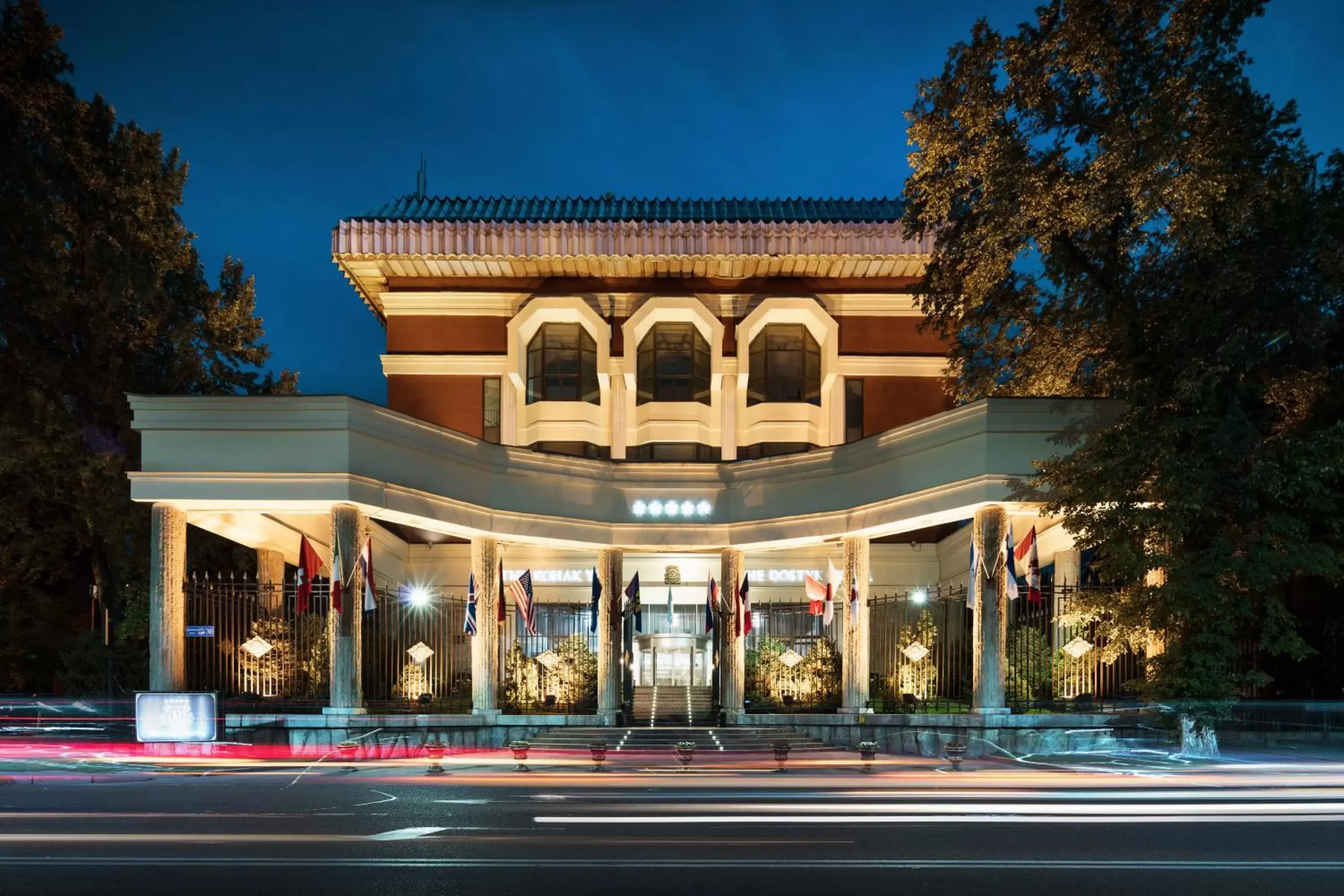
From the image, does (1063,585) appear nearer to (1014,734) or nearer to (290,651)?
(1014,734)

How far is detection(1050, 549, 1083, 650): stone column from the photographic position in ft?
83.6

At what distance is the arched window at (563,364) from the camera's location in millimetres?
34000

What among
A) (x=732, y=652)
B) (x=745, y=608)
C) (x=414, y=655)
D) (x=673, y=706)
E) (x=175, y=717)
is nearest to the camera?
(x=175, y=717)

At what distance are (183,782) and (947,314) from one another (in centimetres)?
1901

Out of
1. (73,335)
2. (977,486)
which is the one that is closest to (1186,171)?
(977,486)

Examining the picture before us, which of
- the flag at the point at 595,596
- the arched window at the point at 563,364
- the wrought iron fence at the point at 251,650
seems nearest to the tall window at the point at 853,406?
the arched window at the point at 563,364

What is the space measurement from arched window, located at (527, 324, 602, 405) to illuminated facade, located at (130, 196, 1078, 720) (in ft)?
0.20

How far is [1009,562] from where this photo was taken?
77.4ft

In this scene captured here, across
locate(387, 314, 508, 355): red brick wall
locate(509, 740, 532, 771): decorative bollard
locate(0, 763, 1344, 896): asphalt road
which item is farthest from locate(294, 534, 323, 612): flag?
locate(387, 314, 508, 355): red brick wall

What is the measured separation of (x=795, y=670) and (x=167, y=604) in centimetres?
1491

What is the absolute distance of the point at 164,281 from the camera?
34.8 m

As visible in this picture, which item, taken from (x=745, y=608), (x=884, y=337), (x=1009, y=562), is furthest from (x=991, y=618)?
(x=884, y=337)

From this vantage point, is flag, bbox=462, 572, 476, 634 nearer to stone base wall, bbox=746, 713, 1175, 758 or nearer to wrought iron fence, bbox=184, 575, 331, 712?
wrought iron fence, bbox=184, 575, 331, 712

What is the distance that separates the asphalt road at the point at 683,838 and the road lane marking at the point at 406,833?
0.16ft
